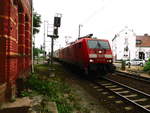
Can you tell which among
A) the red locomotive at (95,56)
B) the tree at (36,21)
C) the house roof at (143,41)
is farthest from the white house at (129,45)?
the red locomotive at (95,56)

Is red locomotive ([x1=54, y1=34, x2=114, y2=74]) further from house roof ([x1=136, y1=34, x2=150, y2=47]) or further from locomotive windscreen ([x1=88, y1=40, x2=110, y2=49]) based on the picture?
house roof ([x1=136, y1=34, x2=150, y2=47])

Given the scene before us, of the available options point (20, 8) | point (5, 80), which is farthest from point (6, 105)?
point (20, 8)

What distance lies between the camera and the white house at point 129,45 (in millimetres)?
48366

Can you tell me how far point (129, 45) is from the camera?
4962 centimetres

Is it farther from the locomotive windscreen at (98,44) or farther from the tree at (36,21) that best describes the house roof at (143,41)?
the locomotive windscreen at (98,44)

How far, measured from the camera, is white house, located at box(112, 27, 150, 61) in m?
48.4

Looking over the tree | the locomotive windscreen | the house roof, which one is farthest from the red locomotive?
the house roof

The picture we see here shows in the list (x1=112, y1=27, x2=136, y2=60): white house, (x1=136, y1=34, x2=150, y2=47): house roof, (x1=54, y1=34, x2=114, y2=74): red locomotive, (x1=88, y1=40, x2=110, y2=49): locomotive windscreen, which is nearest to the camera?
(x1=54, y1=34, x2=114, y2=74): red locomotive

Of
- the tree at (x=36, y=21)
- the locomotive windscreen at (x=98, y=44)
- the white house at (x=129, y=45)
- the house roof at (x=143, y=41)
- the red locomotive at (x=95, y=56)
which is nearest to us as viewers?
the red locomotive at (x=95, y=56)

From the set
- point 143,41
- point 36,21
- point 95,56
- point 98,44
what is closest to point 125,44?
point 143,41

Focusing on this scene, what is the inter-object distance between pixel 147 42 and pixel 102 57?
4582cm

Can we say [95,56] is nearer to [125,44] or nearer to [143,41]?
[125,44]

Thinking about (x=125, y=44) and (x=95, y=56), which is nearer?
(x=95, y=56)

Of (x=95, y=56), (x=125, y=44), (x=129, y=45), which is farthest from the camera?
(x=125, y=44)
